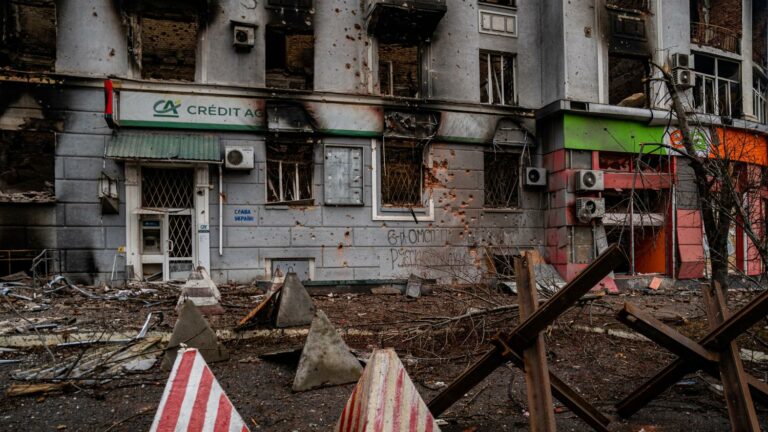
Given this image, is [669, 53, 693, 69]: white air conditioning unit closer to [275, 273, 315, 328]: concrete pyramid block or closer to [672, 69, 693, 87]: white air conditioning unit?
[672, 69, 693, 87]: white air conditioning unit

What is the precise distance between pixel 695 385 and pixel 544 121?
10.1 metres

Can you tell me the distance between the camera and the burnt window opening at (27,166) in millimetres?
10156

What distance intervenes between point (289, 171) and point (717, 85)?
1382 centimetres

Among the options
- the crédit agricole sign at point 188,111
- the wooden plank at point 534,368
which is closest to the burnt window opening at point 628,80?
the crédit agricole sign at point 188,111

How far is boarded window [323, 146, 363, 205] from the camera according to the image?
11820 mm

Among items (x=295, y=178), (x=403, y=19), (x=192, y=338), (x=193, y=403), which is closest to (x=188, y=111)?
(x=295, y=178)

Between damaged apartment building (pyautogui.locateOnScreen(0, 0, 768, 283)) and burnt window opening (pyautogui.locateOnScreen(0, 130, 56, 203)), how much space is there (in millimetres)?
34

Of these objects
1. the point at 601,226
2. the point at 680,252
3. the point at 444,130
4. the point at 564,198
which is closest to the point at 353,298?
the point at 444,130

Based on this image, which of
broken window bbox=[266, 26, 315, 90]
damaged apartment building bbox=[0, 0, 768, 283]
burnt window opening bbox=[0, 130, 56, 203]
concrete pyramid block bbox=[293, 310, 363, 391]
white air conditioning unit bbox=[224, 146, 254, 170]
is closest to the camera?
concrete pyramid block bbox=[293, 310, 363, 391]

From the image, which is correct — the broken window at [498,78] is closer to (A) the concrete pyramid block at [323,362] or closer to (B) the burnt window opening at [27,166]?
(A) the concrete pyramid block at [323,362]

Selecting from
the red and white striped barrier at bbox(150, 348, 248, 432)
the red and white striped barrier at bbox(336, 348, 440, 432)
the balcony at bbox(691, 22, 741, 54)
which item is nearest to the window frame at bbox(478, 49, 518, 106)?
the balcony at bbox(691, 22, 741, 54)

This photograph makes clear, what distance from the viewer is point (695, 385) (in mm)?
4367

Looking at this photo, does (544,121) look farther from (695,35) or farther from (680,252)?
(695,35)

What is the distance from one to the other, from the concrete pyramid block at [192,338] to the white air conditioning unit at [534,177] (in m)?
9.96
